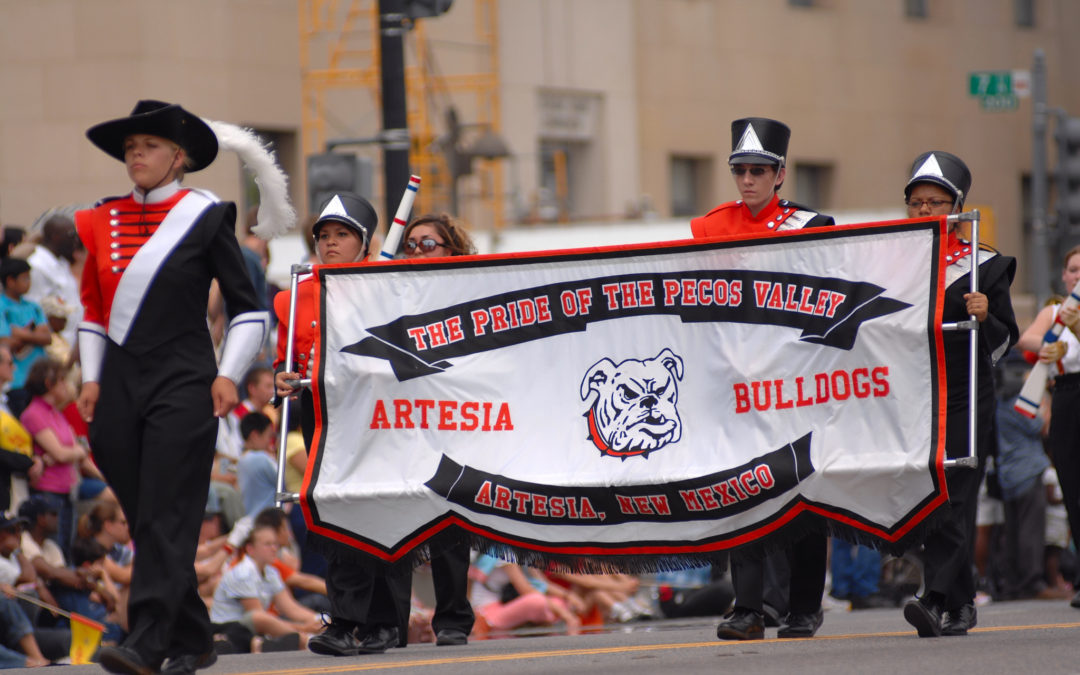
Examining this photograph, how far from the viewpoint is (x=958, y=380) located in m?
7.98

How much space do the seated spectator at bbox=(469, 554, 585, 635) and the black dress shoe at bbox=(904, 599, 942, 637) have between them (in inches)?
183

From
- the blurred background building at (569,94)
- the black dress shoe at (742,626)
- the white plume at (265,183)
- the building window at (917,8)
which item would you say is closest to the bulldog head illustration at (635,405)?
the black dress shoe at (742,626)

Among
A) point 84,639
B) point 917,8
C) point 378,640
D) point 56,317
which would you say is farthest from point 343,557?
point 917,8

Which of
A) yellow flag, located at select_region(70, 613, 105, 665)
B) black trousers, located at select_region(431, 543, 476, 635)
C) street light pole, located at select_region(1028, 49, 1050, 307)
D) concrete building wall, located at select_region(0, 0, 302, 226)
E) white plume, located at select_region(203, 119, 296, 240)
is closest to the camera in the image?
white plume, located at select_region(203, 119, 296, 240)

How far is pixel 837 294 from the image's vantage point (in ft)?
26.8

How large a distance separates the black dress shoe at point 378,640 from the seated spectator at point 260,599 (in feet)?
8.30

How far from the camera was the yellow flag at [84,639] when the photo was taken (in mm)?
9578

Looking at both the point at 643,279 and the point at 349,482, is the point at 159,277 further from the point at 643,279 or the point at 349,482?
the point at 643,279

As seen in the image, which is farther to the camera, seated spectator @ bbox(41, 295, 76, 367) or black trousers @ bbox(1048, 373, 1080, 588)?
seated spectator @ bbox(41, 295, 76, 367)

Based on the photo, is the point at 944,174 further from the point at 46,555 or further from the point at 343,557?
the point at 46,555

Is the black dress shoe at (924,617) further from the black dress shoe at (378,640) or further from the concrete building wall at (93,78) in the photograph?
the concrete building wall at (93,78)

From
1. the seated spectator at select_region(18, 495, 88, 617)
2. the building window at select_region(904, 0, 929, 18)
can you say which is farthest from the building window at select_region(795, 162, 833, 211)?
the seated spectator at select_region(18, 495, 88, 617)

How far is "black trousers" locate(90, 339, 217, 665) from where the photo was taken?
6.81 m

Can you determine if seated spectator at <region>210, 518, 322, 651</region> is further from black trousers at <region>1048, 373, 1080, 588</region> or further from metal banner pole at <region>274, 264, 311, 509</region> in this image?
black trousers at <region>1048, 373, 1080, 588</region>
